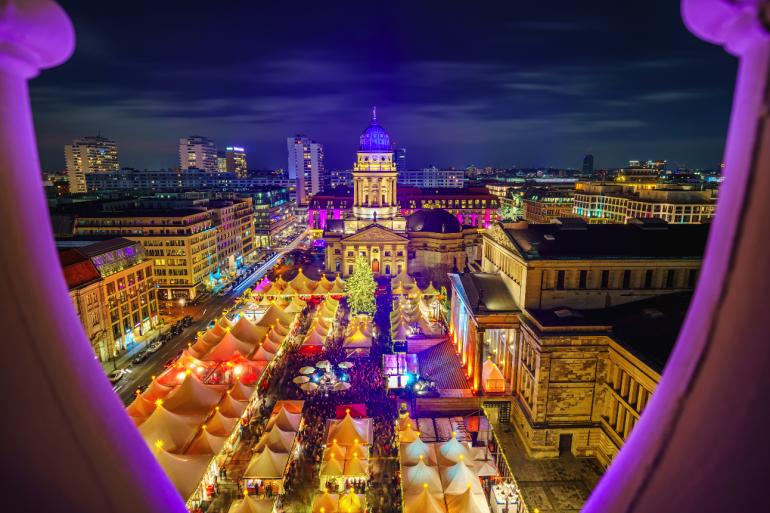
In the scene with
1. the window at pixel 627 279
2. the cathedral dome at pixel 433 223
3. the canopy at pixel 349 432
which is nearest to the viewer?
the canopy at pixel 349 432

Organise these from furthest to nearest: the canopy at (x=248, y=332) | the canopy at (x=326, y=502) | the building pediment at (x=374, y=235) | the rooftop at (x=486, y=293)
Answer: the building pediment at (x=374, y=235) → the canopy at (x=248, y=332) → the rooftop at (x=486, y=293) → the canopy at (x=326, y=502)

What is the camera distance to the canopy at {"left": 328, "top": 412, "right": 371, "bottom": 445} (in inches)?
1016

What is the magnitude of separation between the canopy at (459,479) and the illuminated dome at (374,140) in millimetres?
69620

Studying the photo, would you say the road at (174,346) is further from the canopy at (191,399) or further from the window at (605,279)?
the window at (605,279)

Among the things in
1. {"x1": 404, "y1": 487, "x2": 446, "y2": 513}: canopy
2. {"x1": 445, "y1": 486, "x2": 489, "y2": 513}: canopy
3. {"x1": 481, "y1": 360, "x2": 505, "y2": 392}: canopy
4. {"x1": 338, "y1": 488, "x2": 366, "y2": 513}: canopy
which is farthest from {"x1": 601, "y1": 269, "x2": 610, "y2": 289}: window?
{"x1": 338, "y1": 488, "x2": 366, "y2": 513}: canopy

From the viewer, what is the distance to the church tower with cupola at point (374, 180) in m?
83.8

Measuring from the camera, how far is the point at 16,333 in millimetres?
2246

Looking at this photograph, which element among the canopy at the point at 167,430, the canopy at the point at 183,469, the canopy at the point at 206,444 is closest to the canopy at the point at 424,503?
the canopy at the point at 183,469

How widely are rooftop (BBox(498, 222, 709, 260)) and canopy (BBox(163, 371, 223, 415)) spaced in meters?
23.3

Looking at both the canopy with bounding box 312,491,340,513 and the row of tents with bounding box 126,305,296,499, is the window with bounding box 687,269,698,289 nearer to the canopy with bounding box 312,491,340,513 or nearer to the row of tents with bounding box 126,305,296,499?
the canopy with bounding box 312,491,340,513

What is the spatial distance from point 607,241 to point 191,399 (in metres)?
31.2

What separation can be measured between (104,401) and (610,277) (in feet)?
115

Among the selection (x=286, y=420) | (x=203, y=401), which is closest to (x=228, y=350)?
(x=203, y=401)

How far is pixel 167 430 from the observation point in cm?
2342
